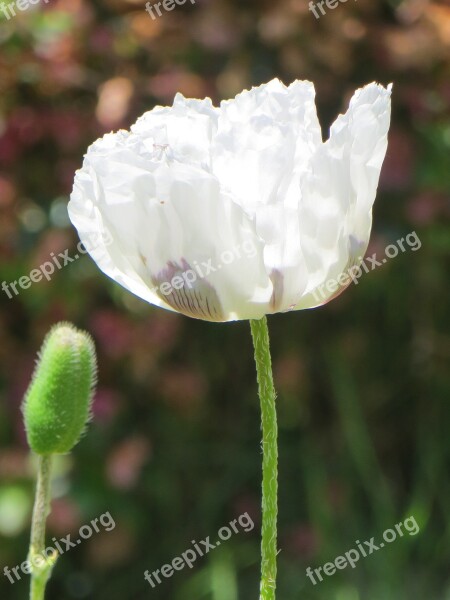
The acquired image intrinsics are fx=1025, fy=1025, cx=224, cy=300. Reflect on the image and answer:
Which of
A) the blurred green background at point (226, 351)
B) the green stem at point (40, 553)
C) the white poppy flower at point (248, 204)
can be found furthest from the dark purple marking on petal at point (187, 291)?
the blurred green background at point (226, 351)

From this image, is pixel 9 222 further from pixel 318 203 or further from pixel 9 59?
pixel 318 203

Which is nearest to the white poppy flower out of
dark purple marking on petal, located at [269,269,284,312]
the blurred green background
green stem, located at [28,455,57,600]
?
dark purple marking on petal, located at [269,269,284,312]

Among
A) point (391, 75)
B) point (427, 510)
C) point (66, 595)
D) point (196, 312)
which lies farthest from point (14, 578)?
point (196, 312)

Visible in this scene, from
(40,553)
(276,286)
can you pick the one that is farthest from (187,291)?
(40,553)

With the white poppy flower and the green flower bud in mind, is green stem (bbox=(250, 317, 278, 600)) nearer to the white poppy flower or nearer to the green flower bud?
the white poppy flower

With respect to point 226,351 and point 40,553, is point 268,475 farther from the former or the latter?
point 226,351

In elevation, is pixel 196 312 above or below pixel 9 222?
above
